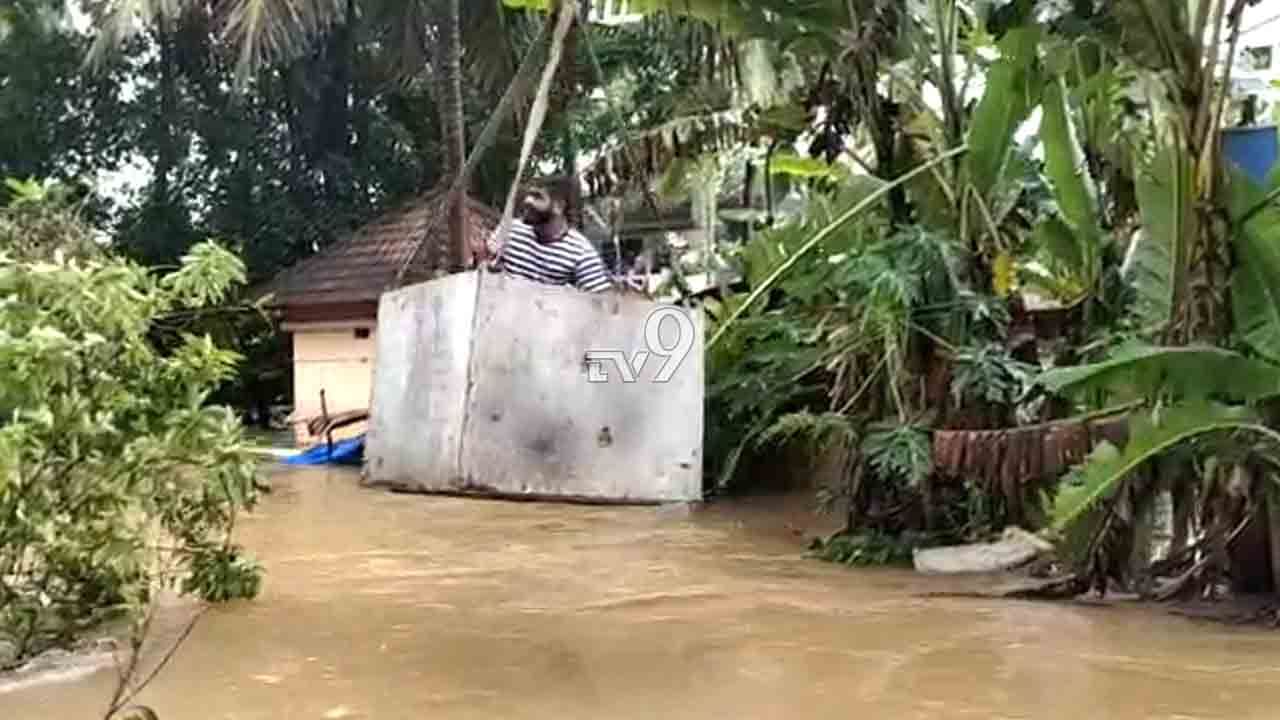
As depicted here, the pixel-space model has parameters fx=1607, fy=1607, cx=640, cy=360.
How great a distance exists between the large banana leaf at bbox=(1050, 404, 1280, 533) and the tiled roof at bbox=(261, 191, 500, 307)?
30.6ft

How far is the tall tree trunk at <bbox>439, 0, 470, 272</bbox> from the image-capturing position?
48.0 feet

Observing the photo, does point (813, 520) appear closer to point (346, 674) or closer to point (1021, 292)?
point (1021, 292)

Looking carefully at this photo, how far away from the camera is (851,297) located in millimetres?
8133

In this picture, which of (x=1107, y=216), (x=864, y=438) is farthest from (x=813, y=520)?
(x=1107, y=216)

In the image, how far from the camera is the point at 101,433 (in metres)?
3.54

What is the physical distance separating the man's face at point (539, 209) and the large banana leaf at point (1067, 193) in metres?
4.47

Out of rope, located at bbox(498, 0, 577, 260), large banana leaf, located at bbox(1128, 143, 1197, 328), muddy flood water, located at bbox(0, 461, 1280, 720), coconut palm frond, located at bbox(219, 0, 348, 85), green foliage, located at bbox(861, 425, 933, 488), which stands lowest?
muddy flood water, located at bbox(0, 461, 1280, 720)

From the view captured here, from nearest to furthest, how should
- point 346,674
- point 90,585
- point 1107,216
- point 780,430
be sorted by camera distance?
1. point 90,585
2. point 346,674
3. point 1107,216
4. point 780,430

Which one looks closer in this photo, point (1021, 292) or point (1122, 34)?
point (1122, 34)

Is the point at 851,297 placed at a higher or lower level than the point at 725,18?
lower

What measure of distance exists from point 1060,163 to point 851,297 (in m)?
1.32

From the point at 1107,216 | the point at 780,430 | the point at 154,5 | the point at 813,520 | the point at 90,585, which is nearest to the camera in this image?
the point at 90,585

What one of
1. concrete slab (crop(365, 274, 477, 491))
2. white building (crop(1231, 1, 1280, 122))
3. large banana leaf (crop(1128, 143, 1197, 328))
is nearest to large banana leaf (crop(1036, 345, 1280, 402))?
large banana leaf (crop(1128, 143, 1197, 328))

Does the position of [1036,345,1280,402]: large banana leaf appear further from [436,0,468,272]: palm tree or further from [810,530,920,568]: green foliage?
[436,0,468,272]: palm tree
